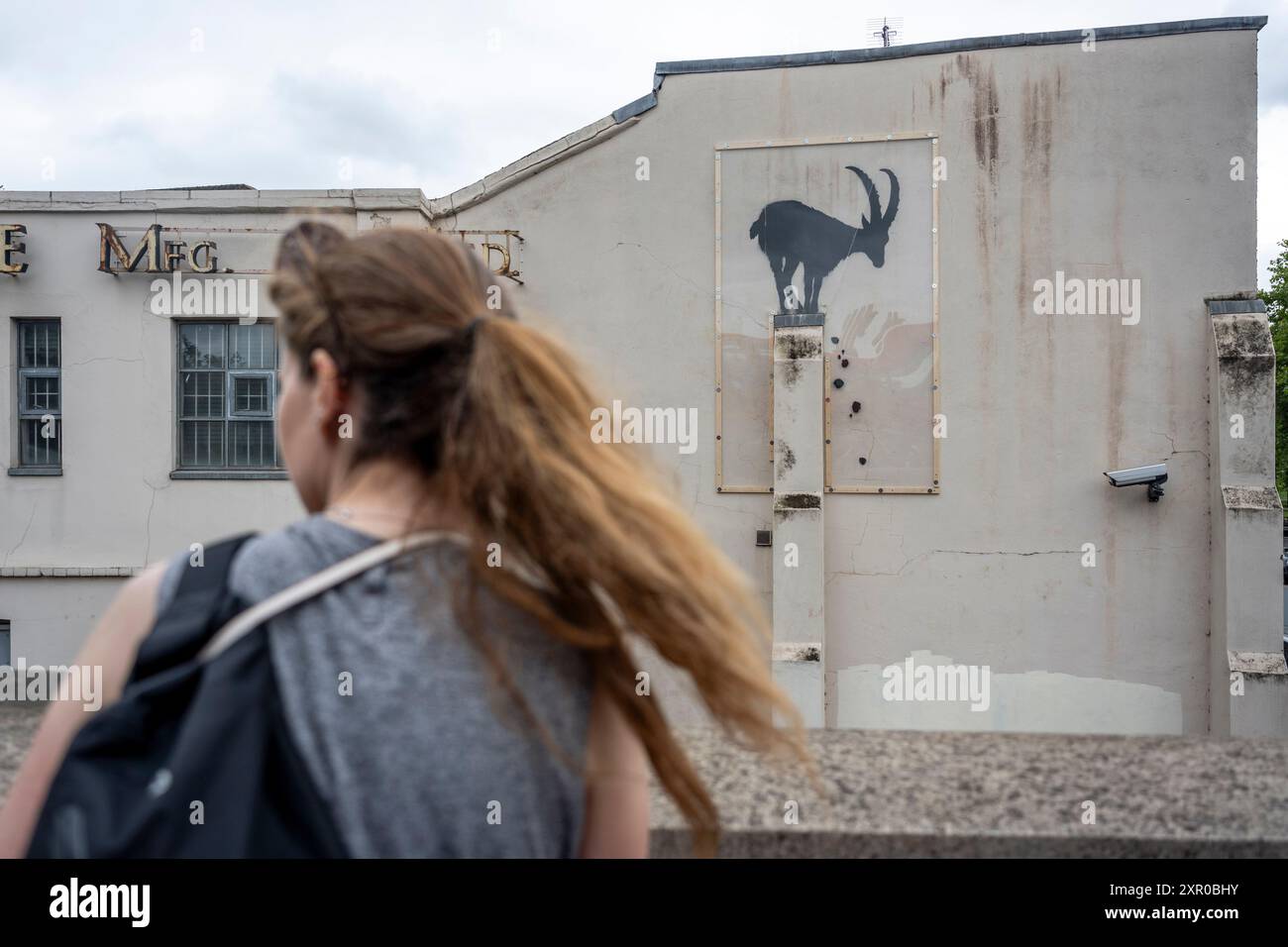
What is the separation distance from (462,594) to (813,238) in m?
12.3

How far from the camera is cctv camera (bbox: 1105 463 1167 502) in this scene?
11844 mm

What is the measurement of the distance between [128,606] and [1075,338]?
42.1 feet

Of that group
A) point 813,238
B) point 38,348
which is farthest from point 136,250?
point 813,238

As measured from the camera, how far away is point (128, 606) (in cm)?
103

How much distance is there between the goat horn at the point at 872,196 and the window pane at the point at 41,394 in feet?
36.1

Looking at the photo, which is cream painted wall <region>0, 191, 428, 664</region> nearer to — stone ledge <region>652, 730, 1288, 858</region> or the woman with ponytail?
stone ledge <region>652, 730, 1288, 858</region>

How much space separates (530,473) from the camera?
3.83 ft

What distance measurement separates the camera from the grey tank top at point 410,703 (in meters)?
1.01

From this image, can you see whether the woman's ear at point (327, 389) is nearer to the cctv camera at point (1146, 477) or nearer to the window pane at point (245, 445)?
the cctv camera at point (1146, 477)

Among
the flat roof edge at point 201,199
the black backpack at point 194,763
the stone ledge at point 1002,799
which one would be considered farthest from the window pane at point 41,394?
the black backpack at point 194,763

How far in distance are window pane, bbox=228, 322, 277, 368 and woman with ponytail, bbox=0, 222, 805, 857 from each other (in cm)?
1290

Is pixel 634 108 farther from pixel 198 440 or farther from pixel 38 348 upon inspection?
pixel 38 348
